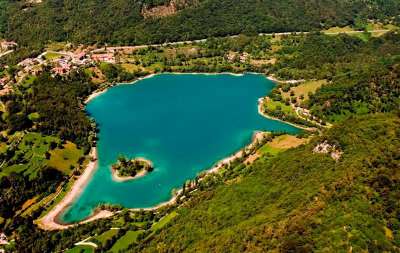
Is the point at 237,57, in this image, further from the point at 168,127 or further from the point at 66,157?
the point at 66,157

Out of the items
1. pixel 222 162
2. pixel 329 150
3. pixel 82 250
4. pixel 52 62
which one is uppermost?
pixel 52 62

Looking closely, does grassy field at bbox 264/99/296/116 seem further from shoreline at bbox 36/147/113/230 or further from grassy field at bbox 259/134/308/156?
shoreline at bbox 36/147/113/230

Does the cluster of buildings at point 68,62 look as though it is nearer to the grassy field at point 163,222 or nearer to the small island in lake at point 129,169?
the small island in lake at point 129,169

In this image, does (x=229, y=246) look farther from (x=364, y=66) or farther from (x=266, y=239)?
(x=364, y=66)

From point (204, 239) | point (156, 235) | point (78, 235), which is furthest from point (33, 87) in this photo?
point (204, 239)

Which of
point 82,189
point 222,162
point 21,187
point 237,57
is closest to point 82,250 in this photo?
point 82,189
